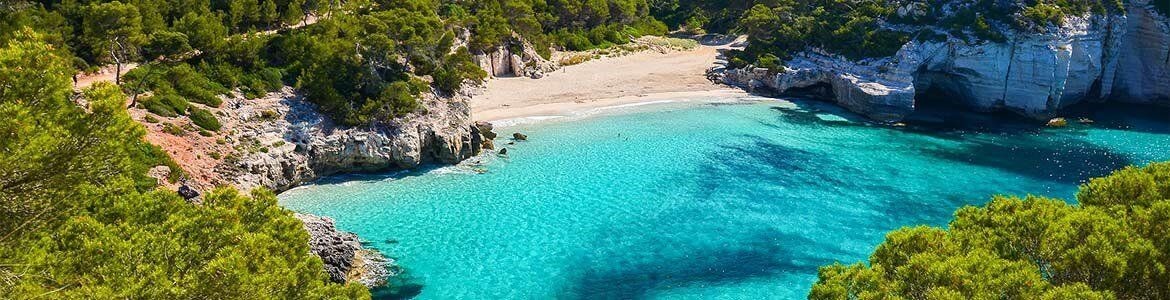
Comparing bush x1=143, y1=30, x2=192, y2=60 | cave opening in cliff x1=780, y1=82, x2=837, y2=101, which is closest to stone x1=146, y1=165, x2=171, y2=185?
bush x1=143, y1=30, x2=192, y2=60

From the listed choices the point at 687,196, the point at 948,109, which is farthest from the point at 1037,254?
the point at 948,109

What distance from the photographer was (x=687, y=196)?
3556 centimetres

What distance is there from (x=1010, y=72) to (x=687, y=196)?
118 ft

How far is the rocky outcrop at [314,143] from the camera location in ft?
107

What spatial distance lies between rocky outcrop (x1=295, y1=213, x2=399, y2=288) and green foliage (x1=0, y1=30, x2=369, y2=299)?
1104 cm

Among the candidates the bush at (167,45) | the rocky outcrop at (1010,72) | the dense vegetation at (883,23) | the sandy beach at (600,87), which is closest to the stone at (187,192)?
the bush at (167,45)

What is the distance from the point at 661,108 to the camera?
55.6m

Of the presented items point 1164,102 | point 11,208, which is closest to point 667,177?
point 11,208

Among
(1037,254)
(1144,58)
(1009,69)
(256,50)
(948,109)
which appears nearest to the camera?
(1037,254)

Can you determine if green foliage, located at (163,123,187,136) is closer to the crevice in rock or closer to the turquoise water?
the turquoise water

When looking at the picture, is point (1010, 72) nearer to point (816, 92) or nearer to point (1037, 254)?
point (816, 92)

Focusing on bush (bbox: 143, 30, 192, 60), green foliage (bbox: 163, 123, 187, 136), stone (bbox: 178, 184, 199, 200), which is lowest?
stone (bbox: 178, 184, 199, 200)

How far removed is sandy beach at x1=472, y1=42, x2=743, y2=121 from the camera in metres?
52.2

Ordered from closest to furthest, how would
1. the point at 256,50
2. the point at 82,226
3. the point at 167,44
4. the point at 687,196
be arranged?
the point at 82,226 < the point at 687,196 < the point at 167,44 < the point at 256,50
